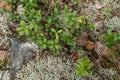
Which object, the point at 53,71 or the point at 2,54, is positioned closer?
the point at 53,71

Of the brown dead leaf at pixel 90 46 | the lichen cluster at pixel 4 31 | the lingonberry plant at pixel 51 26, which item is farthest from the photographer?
the lichen cluster at pixel 4 31

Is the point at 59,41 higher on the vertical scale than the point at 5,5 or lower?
lower

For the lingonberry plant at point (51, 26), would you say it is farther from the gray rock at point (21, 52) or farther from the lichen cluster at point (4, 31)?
the lichen cluster at point (4, 31)

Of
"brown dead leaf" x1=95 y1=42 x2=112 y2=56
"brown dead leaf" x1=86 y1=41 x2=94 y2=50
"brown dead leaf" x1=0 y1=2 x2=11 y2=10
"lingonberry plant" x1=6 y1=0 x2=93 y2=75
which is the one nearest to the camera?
"lingonberry plant" x1=6 y1=0 x2=93 y2=75

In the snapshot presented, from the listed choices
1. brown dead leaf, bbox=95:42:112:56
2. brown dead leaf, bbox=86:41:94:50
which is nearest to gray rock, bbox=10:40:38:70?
brown dead leaf, bbox=86:41:94:50

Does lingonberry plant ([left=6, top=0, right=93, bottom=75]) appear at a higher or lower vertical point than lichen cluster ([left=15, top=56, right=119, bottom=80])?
higher

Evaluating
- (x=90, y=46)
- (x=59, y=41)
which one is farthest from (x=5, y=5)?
(x=90, y=46)

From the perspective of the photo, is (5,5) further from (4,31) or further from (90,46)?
(90,46)

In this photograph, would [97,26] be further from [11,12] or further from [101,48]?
[11,12]

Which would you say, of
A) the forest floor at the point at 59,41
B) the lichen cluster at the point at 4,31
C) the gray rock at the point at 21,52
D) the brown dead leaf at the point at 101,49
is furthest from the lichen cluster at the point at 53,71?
the lichen cluster at the point at 4,31

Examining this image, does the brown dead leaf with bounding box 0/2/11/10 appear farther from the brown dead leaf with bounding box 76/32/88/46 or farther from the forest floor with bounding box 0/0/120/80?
the brown dead leaf with bounding box 76/32/88/46

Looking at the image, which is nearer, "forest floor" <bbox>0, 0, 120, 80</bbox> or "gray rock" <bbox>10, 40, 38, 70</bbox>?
"forest floor" <bbox>0, 0, 120, 80</bbox>
